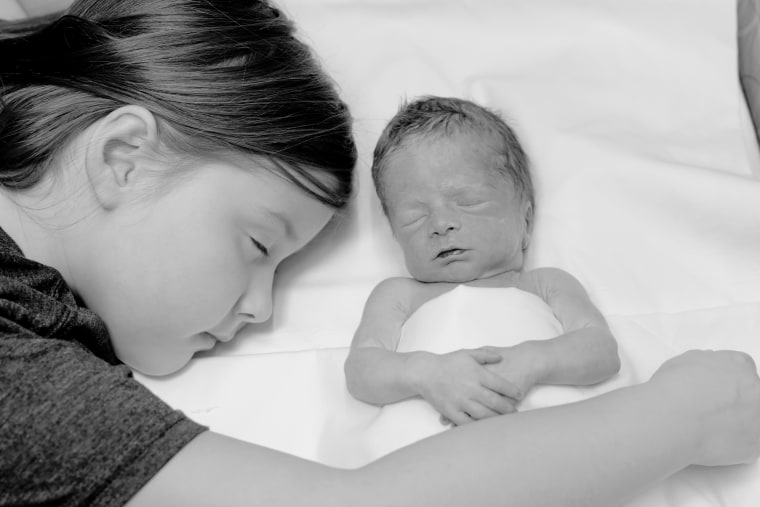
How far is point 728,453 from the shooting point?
0.99 meters

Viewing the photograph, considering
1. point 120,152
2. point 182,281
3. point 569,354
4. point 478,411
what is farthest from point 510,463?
point 120,152

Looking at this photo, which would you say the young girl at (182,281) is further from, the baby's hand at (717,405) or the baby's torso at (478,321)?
the baby's torso at (478,321)

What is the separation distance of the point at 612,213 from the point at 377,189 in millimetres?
402

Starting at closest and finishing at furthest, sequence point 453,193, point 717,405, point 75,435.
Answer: point 75,435, point 717,405, point 453,193

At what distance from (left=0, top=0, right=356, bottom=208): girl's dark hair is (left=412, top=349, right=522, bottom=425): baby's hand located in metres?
0.36

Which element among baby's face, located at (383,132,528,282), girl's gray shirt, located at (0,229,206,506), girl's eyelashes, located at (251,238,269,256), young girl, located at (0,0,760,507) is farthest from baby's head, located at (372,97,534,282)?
girl's gray shirt, located at (0,229,206,506)

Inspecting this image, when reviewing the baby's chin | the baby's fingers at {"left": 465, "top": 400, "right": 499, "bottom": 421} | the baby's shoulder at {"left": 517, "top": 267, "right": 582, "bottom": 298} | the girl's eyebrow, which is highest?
the girl's eyebrow

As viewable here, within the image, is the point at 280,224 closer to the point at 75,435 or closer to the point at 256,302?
the point at 256,302

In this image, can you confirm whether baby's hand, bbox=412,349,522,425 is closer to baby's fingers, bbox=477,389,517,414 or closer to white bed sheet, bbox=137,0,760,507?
baby's fingers, bbox=477,389,517,414

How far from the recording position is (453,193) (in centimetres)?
120

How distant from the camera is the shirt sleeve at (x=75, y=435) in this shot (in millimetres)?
820

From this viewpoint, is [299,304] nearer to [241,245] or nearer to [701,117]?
[241,245]

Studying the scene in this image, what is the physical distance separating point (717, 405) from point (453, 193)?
0.46 m

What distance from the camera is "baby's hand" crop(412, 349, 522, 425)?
990 millimetres
